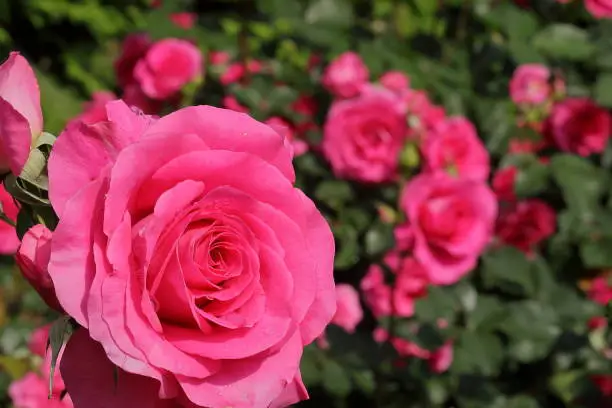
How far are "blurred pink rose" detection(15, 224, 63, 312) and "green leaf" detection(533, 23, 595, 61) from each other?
57.9 inches

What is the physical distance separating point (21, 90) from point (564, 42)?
1489 millimetres

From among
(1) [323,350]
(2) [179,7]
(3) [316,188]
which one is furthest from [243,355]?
(2) [179,7]

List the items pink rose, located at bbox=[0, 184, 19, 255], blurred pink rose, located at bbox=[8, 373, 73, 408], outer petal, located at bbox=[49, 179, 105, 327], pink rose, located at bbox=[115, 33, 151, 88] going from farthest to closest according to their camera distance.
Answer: pink rose, located at bbox=[115, 33, 151, 88]
blurred pink rose, located at bbox=[8, 373, 73, 408]
pink rose, located at bbox=[0, 184, 19, 255]
outer petal, located at bbox=[49, 179, 105, 327]

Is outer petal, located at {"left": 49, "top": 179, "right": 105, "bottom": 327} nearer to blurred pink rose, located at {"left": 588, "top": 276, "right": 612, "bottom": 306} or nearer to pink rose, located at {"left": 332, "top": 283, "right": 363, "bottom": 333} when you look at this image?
pink rose, located at {"left": 332, "top": 283, "right": 363, "bottom": 333}

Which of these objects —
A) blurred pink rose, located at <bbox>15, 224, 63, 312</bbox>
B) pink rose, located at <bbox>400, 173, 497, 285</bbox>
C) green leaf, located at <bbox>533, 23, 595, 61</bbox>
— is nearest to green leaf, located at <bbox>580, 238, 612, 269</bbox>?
pink rose, located at <bbox>400, 173, 497, 285</bbox>

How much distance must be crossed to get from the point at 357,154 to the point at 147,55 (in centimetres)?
61

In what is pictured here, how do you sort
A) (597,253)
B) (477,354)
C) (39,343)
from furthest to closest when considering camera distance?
(597,253) → (477,354) → (39,343)

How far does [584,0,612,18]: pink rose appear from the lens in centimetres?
168

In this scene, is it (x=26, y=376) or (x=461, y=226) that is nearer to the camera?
(x=26, y=376)

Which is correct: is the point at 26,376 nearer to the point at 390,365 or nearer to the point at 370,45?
the point at 390,365

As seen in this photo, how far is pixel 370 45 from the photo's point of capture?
202 centimetres

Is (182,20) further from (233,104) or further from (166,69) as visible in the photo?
(233,104)

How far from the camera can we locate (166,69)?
1929 millimetres

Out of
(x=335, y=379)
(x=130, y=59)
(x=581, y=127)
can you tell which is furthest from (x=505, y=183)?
(x=130, y=59)
